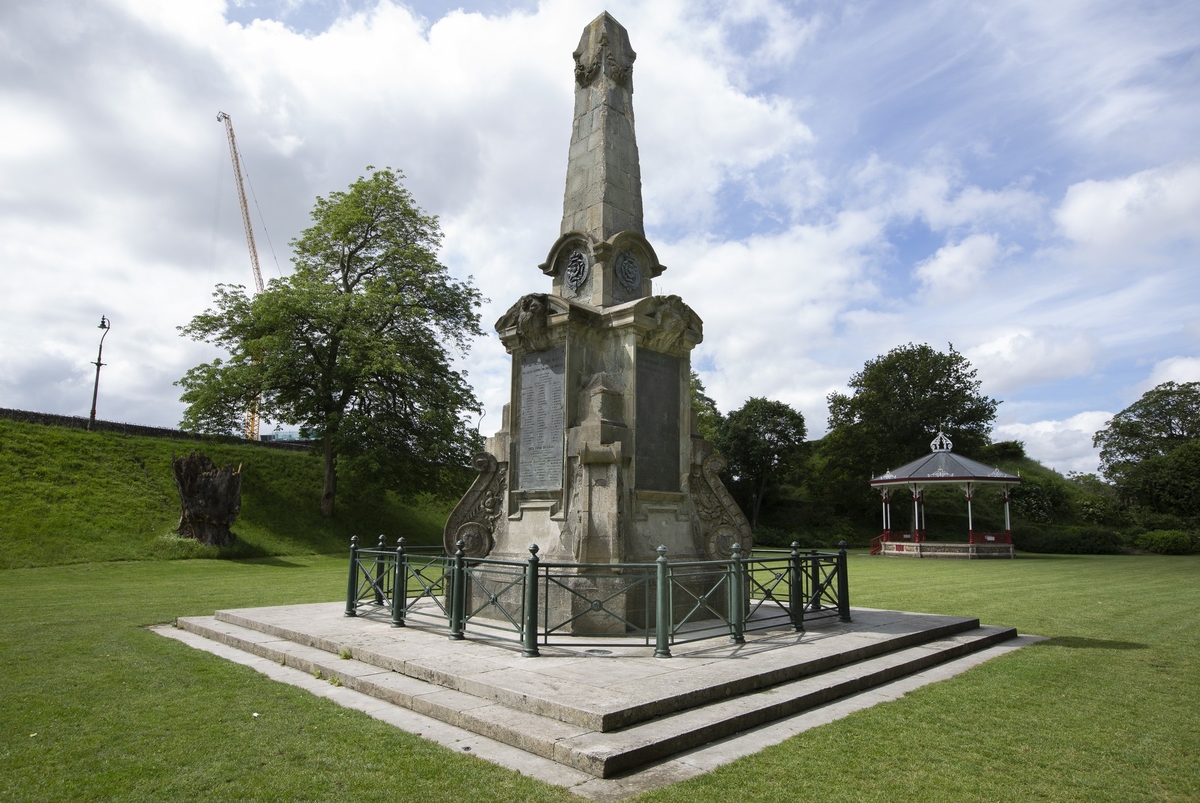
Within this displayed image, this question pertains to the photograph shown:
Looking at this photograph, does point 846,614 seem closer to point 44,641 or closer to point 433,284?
point 44,641

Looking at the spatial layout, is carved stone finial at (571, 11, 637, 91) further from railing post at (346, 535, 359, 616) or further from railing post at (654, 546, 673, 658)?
railing post at (346, 535, 359, 616)

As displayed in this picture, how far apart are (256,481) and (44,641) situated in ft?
76.3

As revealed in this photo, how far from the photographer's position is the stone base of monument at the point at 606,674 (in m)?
5.14

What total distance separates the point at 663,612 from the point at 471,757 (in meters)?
3.09

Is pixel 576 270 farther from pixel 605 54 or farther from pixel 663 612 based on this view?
pixel 663 612

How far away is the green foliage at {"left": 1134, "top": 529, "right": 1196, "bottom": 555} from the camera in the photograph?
118 feet

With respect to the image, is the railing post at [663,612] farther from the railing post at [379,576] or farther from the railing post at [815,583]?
the railing post at [379,576]

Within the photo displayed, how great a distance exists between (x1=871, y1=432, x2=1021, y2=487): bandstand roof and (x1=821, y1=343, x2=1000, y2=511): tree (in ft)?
27.8

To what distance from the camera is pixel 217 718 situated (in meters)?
5.67

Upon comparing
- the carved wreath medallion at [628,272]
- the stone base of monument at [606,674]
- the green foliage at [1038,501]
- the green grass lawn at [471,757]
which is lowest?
the green grass lawn at [471,757]

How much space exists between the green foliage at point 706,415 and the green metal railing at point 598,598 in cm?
3618

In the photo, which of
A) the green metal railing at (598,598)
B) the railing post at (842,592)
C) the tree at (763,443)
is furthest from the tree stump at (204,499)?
the tree at (763,443)

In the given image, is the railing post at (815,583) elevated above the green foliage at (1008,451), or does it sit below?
below

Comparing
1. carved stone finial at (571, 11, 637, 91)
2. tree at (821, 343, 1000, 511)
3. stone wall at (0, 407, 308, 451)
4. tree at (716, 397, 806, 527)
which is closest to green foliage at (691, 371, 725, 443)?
tree at (716, 397, 806, 527)
